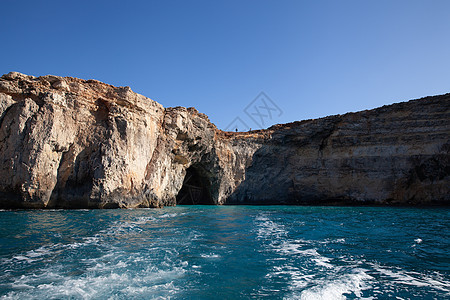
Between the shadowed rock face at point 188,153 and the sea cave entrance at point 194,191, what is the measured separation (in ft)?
1.00

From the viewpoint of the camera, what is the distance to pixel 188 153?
27.4 metres

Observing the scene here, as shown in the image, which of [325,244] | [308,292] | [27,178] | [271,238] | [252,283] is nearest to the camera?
[308,292]

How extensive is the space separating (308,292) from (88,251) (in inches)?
197

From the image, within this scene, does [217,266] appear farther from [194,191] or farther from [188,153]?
[194,191]

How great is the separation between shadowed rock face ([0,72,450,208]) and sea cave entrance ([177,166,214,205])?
30 centimetres

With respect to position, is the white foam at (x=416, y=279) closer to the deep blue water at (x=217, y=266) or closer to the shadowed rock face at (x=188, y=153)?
the deep blue water at (x=217, y=266)

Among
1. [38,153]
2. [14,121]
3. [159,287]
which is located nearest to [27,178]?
[38,153]

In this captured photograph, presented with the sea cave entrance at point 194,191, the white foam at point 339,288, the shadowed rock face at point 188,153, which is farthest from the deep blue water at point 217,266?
the sea cave entrance at point 194,191

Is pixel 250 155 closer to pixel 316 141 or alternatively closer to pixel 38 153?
pixel 316 141

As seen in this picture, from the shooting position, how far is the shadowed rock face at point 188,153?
656 inches

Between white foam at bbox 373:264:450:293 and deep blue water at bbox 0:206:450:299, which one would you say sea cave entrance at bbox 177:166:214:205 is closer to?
deep blue water at bbox 0:206:450:299

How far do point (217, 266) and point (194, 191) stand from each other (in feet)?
95.6

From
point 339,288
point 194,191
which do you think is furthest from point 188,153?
point 339,288

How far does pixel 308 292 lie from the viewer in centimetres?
421
